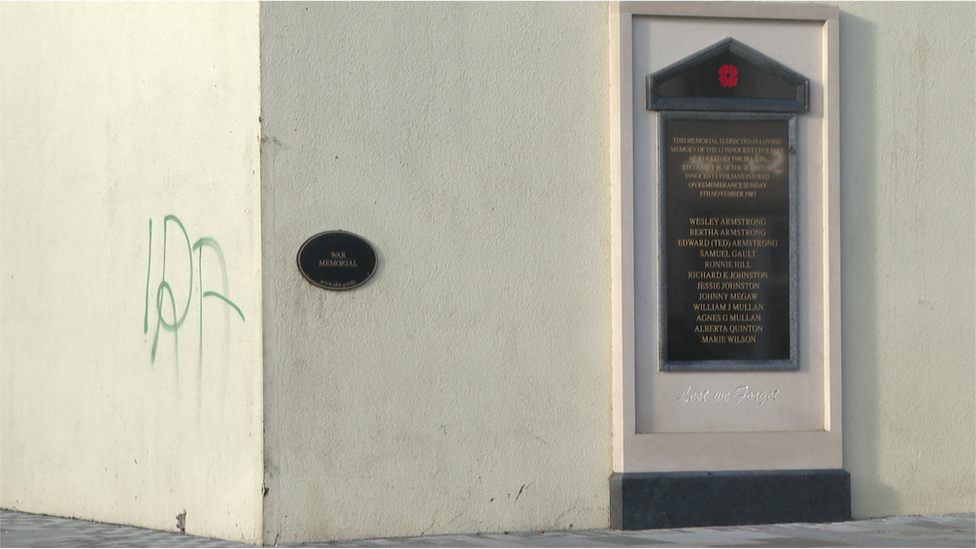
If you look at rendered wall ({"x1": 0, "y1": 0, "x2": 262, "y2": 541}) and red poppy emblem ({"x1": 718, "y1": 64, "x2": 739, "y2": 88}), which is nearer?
rendered wall ({"x1": 0, "y1": 0, "x2": 262, "y2": 541})

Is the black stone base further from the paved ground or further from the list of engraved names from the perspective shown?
the list of engraved names

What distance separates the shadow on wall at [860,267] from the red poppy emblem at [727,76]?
0.74 m

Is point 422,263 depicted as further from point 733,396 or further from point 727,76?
point 727,76

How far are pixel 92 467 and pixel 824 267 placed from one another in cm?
506

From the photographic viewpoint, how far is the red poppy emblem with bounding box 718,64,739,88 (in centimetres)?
741

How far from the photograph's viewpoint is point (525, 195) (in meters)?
7.24

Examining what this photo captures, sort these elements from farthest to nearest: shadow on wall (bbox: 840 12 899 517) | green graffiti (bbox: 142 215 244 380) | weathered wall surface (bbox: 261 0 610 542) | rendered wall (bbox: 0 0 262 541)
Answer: shadow on wall (bbox: 840 12 899 517)
green graffiti (bbox: 142 215 244 380)
rendered wall (bbox: 0 0 262 541)
weathered wall surface (bbox: 261 0 610 542)

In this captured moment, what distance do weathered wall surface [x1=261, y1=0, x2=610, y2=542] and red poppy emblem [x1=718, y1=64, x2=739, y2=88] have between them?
2.42ft

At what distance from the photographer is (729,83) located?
7.41 metres

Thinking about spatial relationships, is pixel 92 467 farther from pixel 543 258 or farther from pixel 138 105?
pixel 543 258

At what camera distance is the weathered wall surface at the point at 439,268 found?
6879 millimetres

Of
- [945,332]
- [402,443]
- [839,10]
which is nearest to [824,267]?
[945,332]

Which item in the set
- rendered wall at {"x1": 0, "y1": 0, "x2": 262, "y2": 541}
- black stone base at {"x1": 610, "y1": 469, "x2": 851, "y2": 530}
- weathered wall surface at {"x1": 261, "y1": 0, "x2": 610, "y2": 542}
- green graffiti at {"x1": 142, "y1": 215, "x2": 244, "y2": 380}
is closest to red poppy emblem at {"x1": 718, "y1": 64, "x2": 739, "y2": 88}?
weathered wall surface at {"x1": 261, "y1": 0, "x2": 610, "y2": 542}

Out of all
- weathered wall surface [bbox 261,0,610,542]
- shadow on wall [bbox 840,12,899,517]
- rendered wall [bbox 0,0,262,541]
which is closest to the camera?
weathered wall surface [bbox 261,0,610,542]
